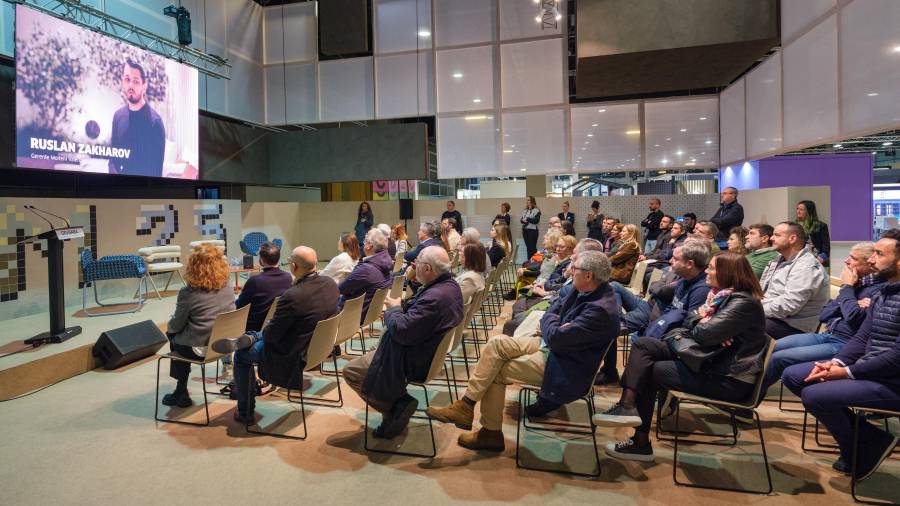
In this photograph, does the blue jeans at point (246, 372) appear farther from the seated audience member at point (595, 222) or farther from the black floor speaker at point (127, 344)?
the seated audience member at point (595, 222)

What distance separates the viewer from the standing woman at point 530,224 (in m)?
11.4

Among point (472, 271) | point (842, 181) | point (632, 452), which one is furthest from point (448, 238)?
point (842, 181)

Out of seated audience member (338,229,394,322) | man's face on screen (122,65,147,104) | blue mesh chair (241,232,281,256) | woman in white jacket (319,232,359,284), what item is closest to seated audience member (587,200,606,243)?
blue mesh chair (241,232,281,256)

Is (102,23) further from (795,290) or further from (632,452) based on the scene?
(795,290)

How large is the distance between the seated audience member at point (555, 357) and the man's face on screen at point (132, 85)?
712cm

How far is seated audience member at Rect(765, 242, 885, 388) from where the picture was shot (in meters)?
3.09

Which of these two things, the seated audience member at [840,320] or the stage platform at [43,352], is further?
the stage platform at [43,352]

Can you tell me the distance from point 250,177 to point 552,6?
303 inches

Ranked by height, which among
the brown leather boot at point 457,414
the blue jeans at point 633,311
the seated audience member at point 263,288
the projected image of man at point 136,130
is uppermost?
the projected image of man at point 136,130

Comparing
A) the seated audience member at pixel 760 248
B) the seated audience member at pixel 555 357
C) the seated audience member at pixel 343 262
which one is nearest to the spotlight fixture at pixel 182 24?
the seated audience member at pixel 343 262

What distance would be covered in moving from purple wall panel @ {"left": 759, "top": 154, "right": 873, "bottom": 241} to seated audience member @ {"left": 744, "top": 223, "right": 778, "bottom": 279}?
775 centimetres

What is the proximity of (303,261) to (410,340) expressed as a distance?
100 cm

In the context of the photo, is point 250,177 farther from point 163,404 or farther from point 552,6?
point 163,404

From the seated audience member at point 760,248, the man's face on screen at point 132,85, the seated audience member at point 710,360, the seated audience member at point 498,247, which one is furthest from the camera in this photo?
the man's face on screen at point 132,85
